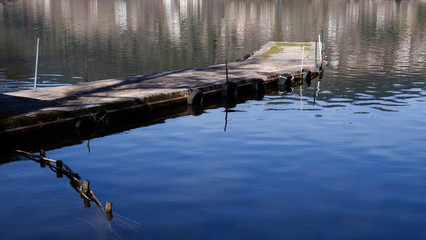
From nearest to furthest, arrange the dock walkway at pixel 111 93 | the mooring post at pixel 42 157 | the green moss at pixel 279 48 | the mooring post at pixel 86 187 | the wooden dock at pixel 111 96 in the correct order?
the mooring post at pixel 86 187 → the mooring post at pixel 42 157 → the wooden dock at pixel 111 96 → the dock walkway at pixel 111 93 → the green moss at pixel 279 48

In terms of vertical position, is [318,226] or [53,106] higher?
[53,106]

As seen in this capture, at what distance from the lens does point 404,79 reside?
37375 mm

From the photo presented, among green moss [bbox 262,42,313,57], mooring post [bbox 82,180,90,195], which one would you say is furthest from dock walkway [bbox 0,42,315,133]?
mooring post [bbox 82,180,90,195]

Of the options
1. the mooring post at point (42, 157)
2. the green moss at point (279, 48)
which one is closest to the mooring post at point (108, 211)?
the mooring post at point (42, 157)

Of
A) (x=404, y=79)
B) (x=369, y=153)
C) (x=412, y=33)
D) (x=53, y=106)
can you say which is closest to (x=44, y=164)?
(x=53, y=106)

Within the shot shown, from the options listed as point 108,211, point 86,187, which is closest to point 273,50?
point 86,187

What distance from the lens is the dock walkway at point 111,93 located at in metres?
19.7

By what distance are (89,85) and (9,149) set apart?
28.1 ft

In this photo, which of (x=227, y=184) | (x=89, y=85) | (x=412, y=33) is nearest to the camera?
(x=227, y=184)

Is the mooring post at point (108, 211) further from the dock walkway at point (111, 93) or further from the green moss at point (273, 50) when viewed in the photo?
the green moss at point (273, 50)

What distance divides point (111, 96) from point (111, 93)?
0.88m

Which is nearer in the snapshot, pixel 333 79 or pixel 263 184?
pixel 263 184

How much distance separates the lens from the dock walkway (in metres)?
19.7

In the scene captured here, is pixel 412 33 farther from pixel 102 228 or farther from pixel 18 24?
pixel 102 228
